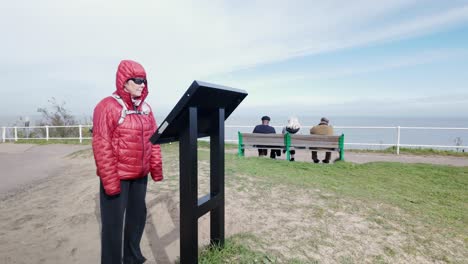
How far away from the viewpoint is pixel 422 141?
10953 mm

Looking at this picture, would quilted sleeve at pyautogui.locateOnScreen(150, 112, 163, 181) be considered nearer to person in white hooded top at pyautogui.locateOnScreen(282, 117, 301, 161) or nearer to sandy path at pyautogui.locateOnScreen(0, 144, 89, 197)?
sandy path at pyautogui.locateOnScreen(0, 144, 89, 197)

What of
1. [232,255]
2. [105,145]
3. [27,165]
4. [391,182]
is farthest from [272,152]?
[105,145]

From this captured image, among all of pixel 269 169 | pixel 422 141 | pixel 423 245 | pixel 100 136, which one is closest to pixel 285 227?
pixel 423 245

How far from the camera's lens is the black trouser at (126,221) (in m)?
2.48

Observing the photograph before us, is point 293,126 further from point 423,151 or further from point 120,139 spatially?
point 120,139

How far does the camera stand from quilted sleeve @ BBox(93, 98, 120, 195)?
7.55 feet

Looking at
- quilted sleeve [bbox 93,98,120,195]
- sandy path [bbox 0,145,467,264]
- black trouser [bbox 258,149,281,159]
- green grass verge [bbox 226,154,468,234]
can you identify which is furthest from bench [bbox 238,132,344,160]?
quilted sleeve [bbox 93,98,120,195]

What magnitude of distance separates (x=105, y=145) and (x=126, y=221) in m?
0.80

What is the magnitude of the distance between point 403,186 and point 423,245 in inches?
111

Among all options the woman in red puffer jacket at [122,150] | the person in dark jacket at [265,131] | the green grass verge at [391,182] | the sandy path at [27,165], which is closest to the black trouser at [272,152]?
the person in dark jacket at [265,131]

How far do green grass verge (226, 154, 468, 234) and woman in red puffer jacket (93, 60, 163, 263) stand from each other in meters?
3.54

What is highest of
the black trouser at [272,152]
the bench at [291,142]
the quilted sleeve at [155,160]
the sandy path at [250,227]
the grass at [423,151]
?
the quilted sleeve at [155,160]

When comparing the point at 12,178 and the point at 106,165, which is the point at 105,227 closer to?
the point at 106,165

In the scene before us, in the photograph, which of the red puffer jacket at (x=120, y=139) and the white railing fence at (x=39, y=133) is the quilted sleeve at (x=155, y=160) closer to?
the red puffer jacket at (x=120, y=139)
